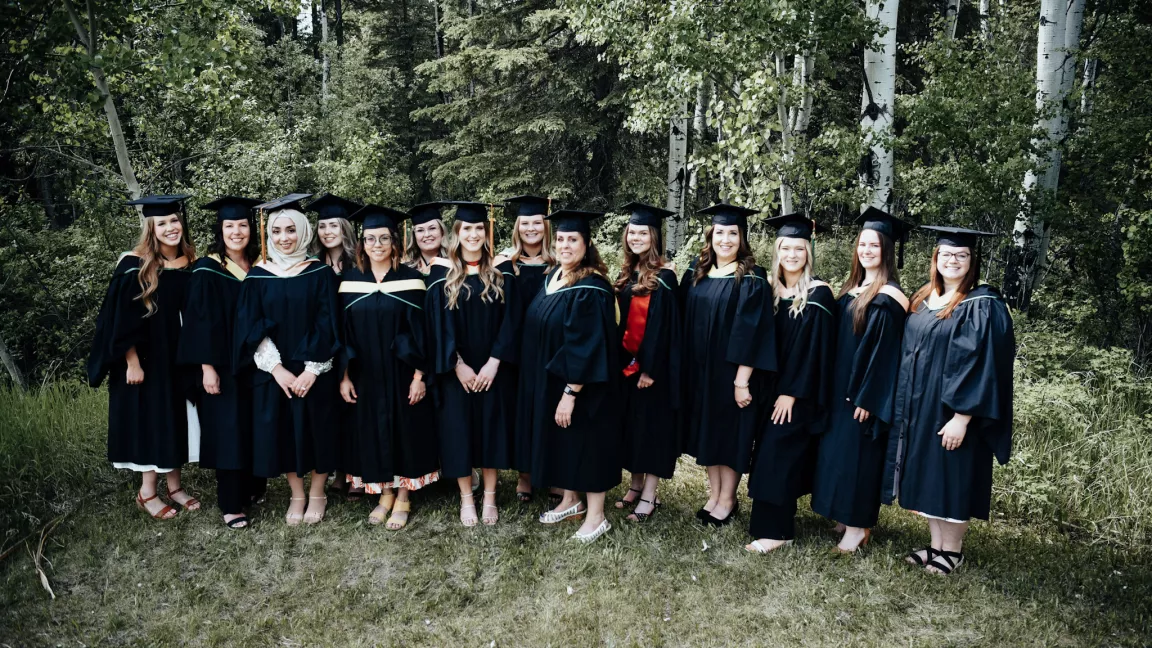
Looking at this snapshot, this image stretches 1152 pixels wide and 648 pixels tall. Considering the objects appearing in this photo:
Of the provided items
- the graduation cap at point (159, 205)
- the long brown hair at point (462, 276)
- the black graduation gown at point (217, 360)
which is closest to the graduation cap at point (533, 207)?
the long brown hair at point (462, 276)

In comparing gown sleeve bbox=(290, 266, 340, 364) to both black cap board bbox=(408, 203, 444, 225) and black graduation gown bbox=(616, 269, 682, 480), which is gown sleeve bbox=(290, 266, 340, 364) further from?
black graduation gown bbox=(616, 269, 682, 480)

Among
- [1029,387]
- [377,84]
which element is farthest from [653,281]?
[377,84]

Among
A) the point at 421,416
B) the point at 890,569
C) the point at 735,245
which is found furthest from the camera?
the point at 421,416

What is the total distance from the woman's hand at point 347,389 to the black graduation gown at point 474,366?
1.89ft

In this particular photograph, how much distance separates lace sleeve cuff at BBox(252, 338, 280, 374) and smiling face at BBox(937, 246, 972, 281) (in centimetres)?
416

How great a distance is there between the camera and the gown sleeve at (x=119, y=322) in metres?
4.84

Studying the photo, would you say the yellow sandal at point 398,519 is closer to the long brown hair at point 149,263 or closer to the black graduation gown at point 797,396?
the long brown hair at point 149,263

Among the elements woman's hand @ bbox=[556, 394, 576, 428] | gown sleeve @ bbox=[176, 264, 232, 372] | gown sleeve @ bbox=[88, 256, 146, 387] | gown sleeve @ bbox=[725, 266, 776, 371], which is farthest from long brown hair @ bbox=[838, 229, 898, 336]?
gown sleeve @ bbox=[88, 256, 146, 387]

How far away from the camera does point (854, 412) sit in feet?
14.4

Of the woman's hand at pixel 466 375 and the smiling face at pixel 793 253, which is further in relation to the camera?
the woman's hand at pixel 466 375

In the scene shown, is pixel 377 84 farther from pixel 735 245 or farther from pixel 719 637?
pixel 719 637

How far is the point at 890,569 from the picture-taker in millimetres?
4402

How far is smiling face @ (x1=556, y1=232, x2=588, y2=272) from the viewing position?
467cm

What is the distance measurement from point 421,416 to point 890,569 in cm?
314
